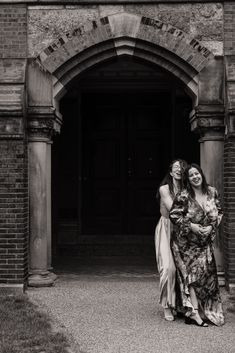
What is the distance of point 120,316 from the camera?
666cm

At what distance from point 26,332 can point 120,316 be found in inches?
47.2

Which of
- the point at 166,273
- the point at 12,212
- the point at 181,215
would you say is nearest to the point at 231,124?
the point at 181,215

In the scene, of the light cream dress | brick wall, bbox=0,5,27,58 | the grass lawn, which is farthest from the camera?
brick wall, bbox=0,5,27,58

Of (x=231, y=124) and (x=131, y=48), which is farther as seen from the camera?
(x=131, y=48)

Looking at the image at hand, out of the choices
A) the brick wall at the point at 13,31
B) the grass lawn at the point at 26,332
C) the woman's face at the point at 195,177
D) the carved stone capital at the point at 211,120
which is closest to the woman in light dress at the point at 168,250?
the woman's face at the point at 195,177

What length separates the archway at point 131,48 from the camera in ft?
27.1

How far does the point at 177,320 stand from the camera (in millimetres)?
6500

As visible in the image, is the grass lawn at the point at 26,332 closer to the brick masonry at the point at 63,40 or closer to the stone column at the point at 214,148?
the brick masonry at the point at 63,40

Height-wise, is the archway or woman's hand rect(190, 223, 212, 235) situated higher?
the archway

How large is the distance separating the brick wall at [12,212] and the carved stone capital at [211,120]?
236 cm

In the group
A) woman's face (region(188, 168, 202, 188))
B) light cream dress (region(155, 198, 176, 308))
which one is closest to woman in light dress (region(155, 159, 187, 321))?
light cream dress (region(155, 198, 176, 308))

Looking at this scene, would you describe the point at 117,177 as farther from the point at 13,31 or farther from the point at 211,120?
the point at 13,31

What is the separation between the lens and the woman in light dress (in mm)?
6414

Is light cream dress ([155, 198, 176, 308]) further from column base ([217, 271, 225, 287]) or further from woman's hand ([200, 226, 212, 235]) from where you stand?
column base ([217, 271, 225, 287])
